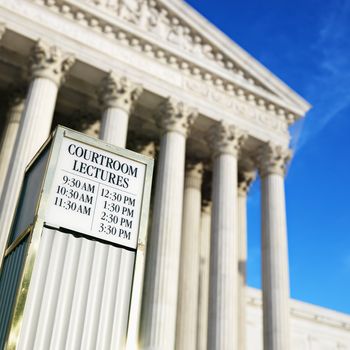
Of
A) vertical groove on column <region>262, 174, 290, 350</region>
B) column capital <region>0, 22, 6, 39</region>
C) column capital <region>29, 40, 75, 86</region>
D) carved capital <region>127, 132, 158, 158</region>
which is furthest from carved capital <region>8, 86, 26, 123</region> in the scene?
vertical groove on column <region>262, 174, 290, 350</region>

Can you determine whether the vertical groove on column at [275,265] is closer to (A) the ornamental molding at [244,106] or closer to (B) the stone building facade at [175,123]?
(B) the stone building facade at [175,123]

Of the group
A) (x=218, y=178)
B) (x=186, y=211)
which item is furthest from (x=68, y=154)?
(x=186, y=211)

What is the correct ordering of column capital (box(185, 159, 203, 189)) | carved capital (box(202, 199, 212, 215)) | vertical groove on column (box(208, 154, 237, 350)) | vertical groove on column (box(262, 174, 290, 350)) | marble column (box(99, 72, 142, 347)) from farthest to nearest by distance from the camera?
carved capital (box(202, 199, 212, 215)) → column capital (box(185, 159, 203, 189)) → vertical groove on column (box(262, 174, 290, 350)) → marble column (box(99, 72, 142, 347)) → vertical groove on column (box(208, 154, 237, 350))

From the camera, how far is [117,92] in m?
31.0

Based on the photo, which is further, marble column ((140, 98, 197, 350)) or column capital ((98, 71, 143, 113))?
column capital ((98, 71, 143, 113))

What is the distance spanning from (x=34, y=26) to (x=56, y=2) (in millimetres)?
2444

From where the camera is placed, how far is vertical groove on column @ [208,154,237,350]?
28.7 m

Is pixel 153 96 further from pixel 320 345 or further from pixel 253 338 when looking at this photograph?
pixel 320 345

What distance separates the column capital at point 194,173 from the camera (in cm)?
3878

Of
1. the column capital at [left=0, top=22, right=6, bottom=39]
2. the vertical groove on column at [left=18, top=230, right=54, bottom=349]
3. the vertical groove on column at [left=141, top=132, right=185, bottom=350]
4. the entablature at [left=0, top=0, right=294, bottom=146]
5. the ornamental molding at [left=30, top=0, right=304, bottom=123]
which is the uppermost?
the ornamental molding at [left=30, top=0, right=304, bottom=123]

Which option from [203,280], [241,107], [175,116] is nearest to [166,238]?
[175,116]

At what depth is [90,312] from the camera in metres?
7.39

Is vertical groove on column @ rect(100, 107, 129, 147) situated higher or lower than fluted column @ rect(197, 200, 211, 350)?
higher

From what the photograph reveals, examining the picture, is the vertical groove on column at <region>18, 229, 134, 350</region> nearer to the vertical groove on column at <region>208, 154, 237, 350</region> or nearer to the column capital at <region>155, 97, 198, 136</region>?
the vertical groove on column at <region>208, 154, 237, 350</region>
